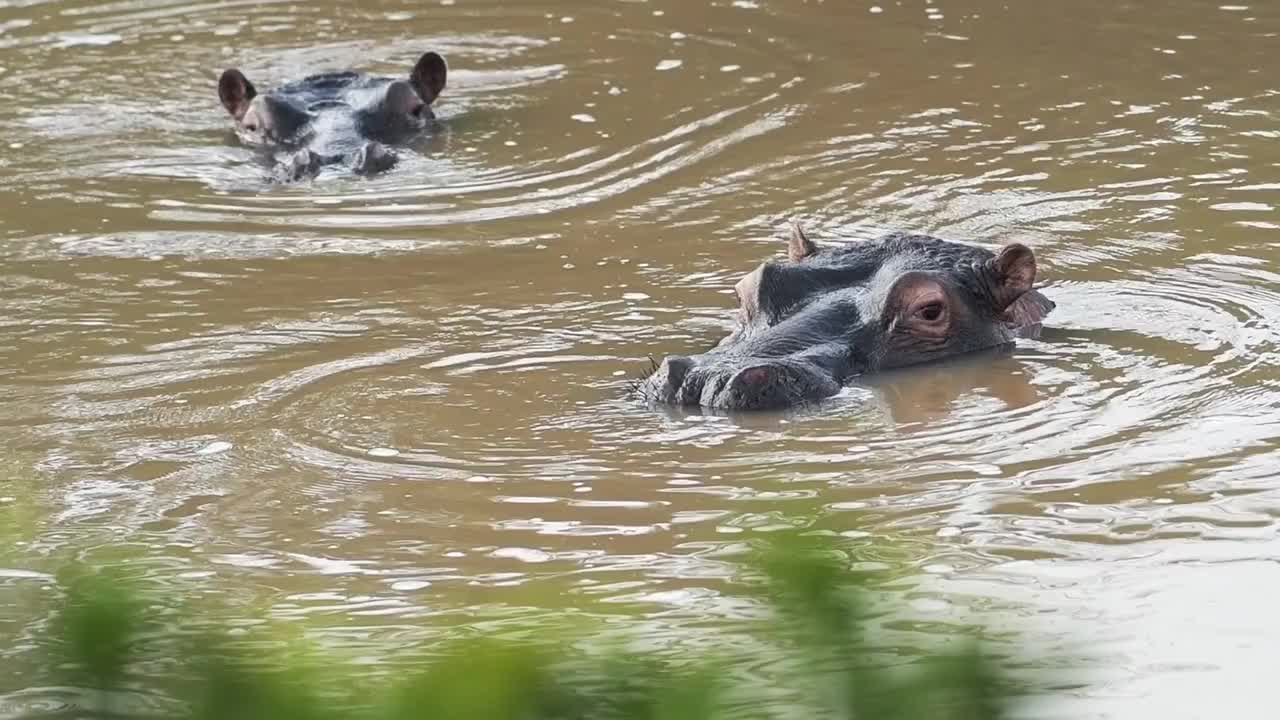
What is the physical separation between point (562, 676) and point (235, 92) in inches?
438

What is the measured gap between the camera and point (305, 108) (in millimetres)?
11531

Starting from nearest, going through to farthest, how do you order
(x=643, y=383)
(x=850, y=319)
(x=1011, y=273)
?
1. (x=643, y=383)
2. (x=850, y=319)
3. (x=1011, y=273)

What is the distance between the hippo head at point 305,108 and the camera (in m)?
11.2

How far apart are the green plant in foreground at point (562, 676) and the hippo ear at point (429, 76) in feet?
A: 35.7

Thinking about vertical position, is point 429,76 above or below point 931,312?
above

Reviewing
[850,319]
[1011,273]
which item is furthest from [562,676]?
[1011,273]

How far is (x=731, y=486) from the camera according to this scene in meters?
5.21

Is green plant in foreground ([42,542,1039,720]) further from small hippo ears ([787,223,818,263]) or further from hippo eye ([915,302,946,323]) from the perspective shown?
small hippo ears ([787,223,818,263])

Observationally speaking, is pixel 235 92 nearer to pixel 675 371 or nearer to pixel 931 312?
pixel 931 312

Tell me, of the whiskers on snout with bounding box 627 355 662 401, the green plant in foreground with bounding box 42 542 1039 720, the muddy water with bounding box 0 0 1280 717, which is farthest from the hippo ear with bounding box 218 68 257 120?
the green plant in foreground with bounding box 42 542 1039 720

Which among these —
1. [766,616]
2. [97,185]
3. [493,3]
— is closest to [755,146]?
[97,185]

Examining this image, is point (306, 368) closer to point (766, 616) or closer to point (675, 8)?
point (766, 616)

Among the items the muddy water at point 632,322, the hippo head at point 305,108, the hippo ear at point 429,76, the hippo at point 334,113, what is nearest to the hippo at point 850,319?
the muddy water at point 632,322

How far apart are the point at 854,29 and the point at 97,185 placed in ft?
15.9
